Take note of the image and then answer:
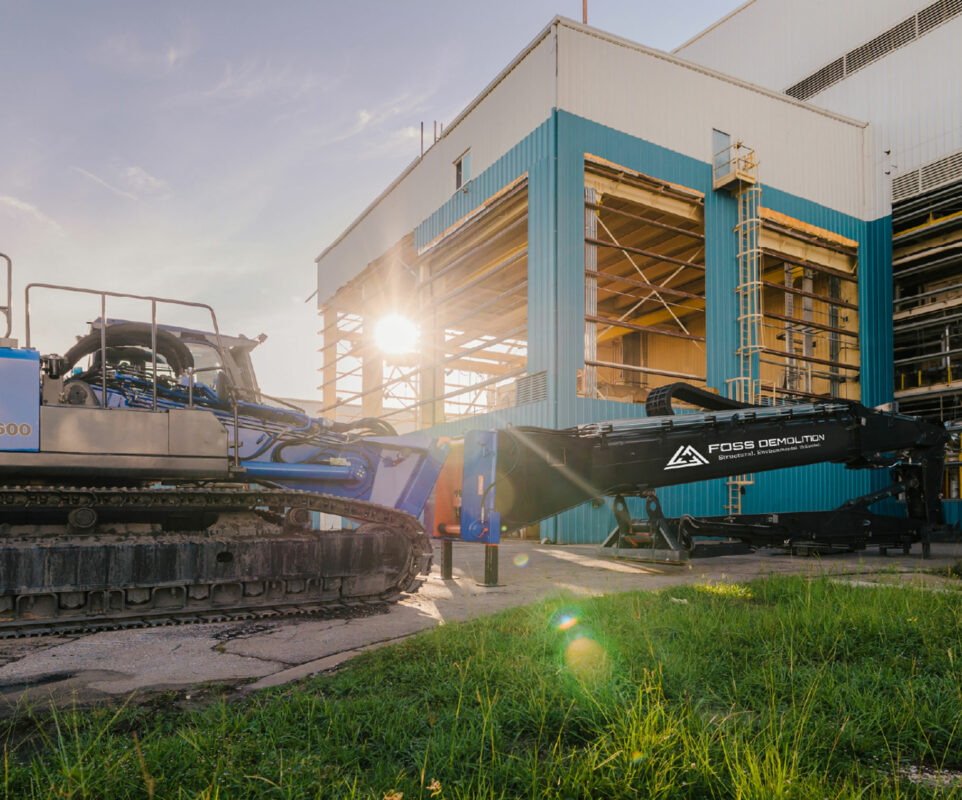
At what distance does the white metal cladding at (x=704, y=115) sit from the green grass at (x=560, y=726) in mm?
15197

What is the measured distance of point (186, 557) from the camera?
572 cm

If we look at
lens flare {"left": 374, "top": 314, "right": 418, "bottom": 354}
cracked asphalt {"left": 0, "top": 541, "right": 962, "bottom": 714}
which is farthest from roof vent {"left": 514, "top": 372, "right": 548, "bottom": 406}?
cracked asphalt {"left": 0, "top": 541, "right": 962, "bottom": 714}

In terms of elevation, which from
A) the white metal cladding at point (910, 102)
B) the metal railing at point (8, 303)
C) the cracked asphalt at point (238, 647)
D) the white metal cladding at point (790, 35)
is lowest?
the cracked asphalt at point (238, 647)

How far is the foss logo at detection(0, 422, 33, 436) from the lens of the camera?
5.34m

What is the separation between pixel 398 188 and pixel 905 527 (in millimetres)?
19990

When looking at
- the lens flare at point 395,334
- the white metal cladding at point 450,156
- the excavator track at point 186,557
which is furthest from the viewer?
the lens flare at point 395,334

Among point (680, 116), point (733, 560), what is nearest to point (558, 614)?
point (733, 560)

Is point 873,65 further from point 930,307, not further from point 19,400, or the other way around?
point 19,400

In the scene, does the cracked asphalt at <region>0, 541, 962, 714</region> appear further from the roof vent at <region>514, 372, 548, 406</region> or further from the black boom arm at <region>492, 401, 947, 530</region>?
the roof vent at <region>514, 372, 548, 406</region>

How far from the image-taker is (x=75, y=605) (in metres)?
5.37

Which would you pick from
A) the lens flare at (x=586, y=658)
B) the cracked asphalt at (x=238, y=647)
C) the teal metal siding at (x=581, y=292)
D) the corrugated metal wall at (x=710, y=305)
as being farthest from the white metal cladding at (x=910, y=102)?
the lens flare at (x=586, y=658)

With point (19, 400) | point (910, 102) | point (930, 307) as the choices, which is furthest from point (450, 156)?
point (19, 400)

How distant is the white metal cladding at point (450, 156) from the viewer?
17062 mm

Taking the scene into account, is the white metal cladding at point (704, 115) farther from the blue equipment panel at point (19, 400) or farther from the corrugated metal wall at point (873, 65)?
the blue equipment panel at point (19, 400)
